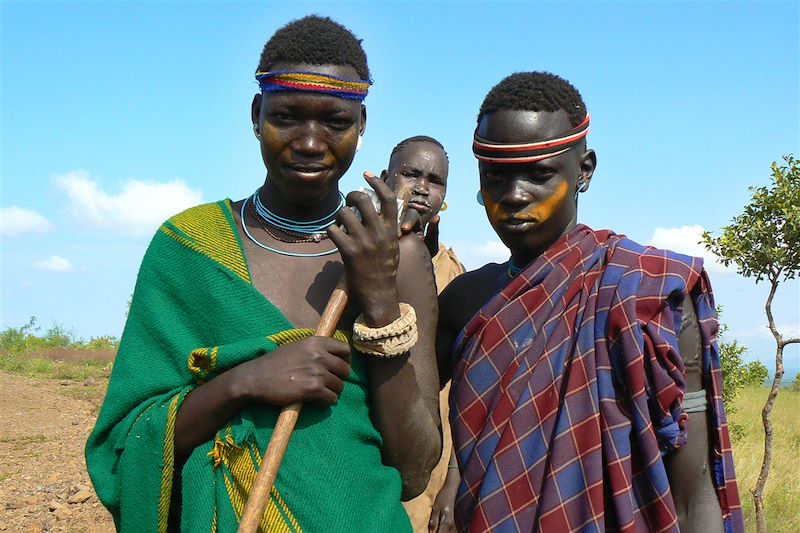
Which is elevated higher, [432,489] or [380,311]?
[380,311]

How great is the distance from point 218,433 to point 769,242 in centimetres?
592

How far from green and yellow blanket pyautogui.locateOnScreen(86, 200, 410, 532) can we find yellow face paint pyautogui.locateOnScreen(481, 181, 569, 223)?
661 mm

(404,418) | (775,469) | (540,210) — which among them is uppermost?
(775,469)

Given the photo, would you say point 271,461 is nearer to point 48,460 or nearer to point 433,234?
point 433,234

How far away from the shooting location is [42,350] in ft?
55.0

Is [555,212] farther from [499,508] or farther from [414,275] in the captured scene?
[499,508]

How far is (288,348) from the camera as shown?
203 cm

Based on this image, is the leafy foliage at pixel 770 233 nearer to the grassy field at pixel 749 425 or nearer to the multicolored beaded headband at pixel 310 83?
the grassy field at pixel 749 425

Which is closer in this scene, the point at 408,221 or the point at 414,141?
the point at 408,221

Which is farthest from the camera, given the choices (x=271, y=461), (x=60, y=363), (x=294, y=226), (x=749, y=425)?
(x=60, y=363)

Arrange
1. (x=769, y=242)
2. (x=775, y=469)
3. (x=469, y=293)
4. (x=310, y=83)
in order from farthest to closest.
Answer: (x=775, y=469) → (x=769, y=242) → (x=469, y=293) → (x=310, y=83)

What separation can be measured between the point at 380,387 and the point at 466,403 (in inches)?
18.1

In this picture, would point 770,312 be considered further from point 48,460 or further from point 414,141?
point 48,460

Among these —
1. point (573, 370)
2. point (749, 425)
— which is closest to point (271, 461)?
point (573, 370)
